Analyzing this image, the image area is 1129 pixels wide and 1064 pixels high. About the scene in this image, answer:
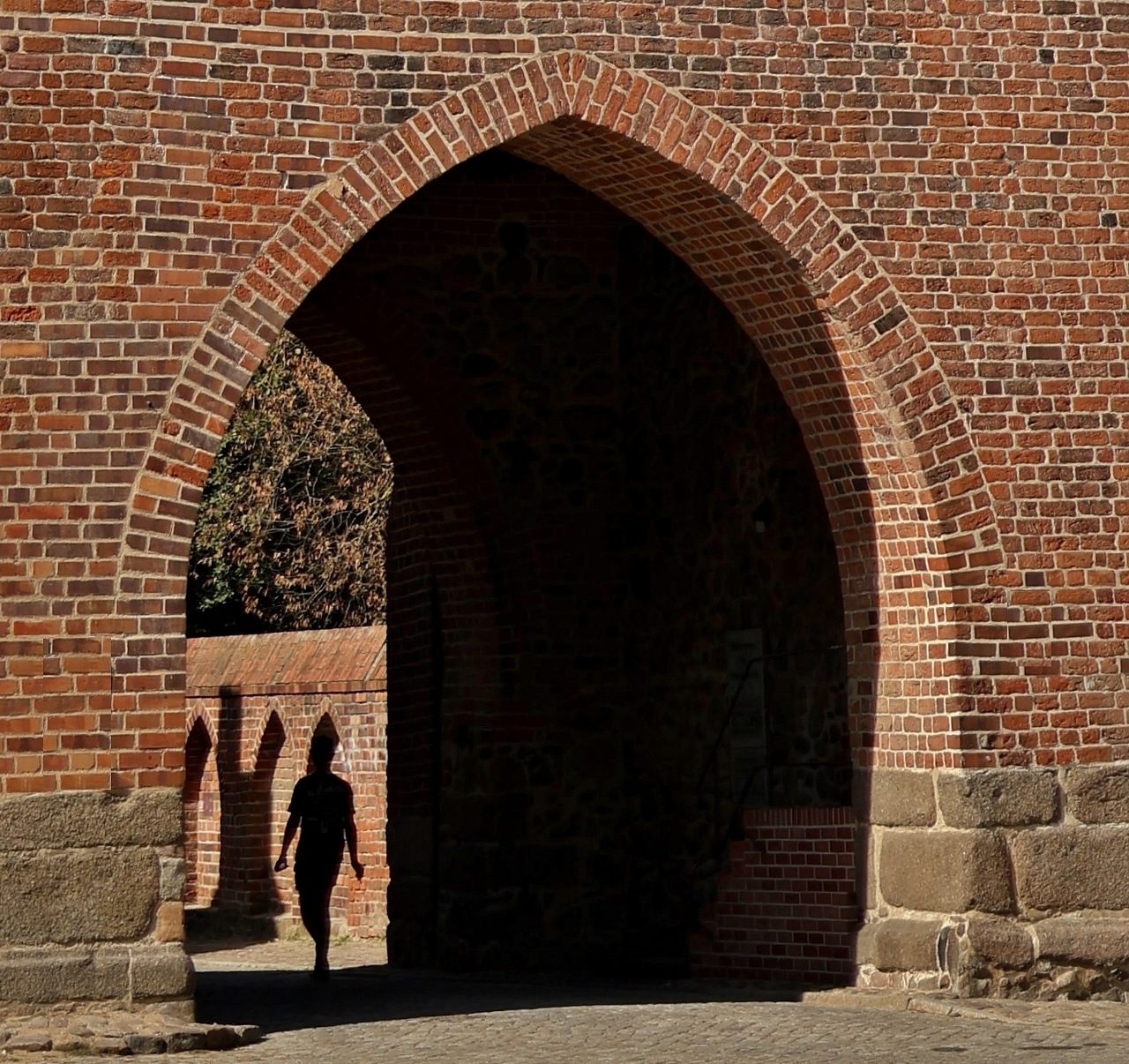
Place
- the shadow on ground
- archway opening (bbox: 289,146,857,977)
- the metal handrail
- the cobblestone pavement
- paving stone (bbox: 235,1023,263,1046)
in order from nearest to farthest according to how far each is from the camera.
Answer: the cobblestone pavement
paving stone (bbox: 235,1023,263,1046)
the shadow on ground
the metal handrail
archway opening (bbox: 289,146,857,977)

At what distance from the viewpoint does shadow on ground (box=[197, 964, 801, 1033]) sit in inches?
382

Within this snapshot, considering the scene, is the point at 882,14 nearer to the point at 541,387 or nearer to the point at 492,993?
the point at 541,387

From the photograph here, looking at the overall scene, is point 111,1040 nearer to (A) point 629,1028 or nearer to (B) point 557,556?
(A) point 629,1028

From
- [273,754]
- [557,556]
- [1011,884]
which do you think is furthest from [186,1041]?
[273,754]

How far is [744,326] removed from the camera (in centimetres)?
1009

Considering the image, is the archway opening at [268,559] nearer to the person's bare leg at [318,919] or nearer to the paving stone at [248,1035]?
the person's bare leg at [318,919]

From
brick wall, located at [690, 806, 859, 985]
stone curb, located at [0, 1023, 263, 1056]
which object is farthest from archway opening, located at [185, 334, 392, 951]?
stone curb, located at [0, 1023, 263, 1056]

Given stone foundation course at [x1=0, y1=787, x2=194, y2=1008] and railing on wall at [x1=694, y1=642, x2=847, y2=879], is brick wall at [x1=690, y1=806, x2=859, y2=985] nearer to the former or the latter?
railing on wall at [x1=694, y1=642, x2=847, y2=879]

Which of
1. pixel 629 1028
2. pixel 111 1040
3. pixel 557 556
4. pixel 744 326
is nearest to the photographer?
pixel 111 1040

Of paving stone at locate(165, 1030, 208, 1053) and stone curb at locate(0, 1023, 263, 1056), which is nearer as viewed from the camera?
stone curb at locate(0, 1023, 263, 1056)

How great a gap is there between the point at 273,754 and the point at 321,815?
4.64 meters

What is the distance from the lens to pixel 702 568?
12.4 metres

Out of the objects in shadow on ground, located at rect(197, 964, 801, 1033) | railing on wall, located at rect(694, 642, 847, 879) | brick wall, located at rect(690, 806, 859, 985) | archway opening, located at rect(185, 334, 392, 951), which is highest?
archway opening, located at rect(185, 334, 392, 951)

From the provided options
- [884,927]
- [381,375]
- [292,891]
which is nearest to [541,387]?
[381,375]
